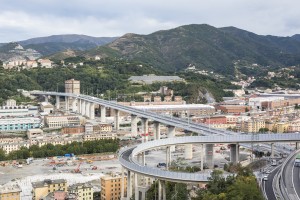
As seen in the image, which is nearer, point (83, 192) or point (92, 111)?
point (83, 192)

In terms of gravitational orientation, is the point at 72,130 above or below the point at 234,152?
below

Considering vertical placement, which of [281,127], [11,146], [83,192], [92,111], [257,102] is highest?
[257,102]

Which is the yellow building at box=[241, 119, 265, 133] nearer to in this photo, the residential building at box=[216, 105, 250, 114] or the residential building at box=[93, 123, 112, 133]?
the residential building at box=[216, 105, 250, 114]

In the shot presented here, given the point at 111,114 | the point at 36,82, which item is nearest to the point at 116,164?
the point at 111,114

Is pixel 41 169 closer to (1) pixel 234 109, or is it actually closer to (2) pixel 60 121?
(2) pixel 60 121

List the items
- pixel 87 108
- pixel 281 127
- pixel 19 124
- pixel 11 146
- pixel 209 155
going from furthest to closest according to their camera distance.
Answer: pixel 87 108
pixel 19 124
pixel 281 127
pixel 11 146
pixel 209 155

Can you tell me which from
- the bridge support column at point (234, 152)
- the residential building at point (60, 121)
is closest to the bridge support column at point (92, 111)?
the residential building at point (60, 121)

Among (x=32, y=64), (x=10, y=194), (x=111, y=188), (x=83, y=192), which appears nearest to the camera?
(x=10, y=194)

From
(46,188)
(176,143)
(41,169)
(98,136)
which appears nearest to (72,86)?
(98,136)
